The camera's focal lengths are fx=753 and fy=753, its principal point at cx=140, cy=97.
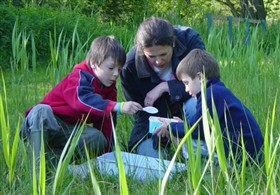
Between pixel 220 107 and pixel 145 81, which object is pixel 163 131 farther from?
pixel 145 81

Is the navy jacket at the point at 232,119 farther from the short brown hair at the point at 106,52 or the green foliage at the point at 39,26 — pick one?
A: the green foliage at the point at 39,26

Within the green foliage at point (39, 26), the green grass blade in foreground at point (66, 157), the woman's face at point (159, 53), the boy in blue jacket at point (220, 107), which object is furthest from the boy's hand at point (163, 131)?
the green foliage at point (39, 26)

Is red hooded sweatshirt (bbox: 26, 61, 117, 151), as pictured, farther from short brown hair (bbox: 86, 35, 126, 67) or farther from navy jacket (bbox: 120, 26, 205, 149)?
navy jacket (bbox: 120, 26, 205, 149)

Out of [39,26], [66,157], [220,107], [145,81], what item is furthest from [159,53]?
[39,26]

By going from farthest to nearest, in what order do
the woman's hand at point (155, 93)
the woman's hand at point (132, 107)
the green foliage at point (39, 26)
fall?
the green foliage at point (39, 26) → the woman's hand at point (155, 93) → the woman's hand at point (132, 107)

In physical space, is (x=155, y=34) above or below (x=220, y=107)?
above

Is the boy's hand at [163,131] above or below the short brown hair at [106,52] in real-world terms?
below

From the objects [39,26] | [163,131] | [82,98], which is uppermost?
[82,98]

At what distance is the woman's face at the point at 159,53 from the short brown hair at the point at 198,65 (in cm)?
23

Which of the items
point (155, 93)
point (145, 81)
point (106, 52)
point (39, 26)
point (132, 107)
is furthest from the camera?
point (39, 26)

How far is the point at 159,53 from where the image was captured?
3.53m

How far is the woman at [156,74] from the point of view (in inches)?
139

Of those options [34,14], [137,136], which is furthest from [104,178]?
[34,14]

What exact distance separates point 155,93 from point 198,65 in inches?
21.8
